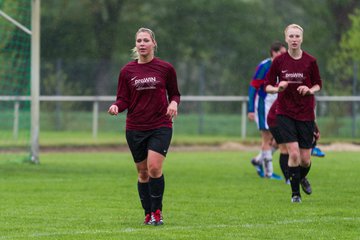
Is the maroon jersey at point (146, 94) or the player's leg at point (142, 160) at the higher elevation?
the maroon jersey at point (146, 94)

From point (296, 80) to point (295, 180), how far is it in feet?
4.17

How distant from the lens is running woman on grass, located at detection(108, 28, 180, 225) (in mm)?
11219

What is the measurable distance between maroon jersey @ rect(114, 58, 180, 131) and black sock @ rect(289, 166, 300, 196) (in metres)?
2.91

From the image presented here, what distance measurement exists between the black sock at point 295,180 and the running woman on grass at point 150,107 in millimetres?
2873

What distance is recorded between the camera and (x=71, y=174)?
62.1 ft

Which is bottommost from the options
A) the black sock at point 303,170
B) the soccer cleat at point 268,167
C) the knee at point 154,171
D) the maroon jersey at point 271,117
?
the soccer cleat at point 268,167

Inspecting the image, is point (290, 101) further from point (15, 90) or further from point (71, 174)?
point (15, 90)

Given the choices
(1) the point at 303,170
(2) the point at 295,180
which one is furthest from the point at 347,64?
(2) the point at 295,180

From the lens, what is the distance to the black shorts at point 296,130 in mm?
13781

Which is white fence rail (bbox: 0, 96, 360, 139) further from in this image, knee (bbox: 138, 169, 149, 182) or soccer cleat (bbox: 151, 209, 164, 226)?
soccer cleat (bbox: 151, 209, 164, 226)

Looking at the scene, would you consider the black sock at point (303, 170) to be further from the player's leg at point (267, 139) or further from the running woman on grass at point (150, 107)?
the player's leg at point (267, 139)

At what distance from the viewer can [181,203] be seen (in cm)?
1369

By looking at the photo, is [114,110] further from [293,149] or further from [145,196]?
[293,149]

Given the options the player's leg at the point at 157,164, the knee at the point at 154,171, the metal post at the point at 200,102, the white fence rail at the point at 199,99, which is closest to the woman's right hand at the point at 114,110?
the player's leg at the point at 157,164
